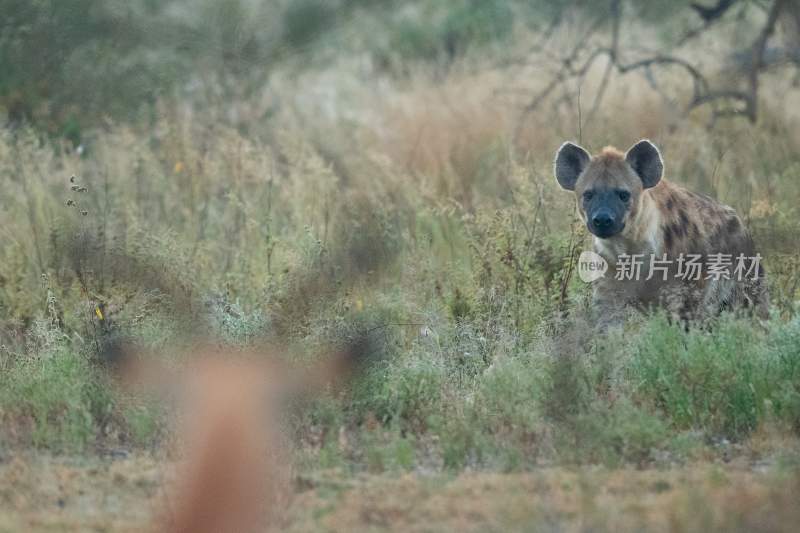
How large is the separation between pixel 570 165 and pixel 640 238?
0.54 metres

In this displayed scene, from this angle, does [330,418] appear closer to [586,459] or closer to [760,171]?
[586,459]

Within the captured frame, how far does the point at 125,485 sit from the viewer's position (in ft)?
14.8

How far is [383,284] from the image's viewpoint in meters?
6.97

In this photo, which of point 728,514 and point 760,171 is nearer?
point 728,514

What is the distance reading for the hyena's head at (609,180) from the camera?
20.1ft

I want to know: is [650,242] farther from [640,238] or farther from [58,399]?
[58,399]

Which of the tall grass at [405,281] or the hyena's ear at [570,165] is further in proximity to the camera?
the hyena's ear at [570,165]

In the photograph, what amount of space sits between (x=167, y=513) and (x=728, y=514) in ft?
5.49

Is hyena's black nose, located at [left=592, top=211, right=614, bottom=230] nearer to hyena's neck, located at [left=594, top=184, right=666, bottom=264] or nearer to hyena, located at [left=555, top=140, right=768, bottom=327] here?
hyena, located at [left=555, top=140, right=768, bottom=327]

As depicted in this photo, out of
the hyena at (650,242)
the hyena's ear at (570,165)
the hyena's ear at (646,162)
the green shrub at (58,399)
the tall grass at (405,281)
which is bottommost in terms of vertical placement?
the green shrub at (58,399)

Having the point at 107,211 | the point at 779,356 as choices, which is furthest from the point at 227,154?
the point at 779,356

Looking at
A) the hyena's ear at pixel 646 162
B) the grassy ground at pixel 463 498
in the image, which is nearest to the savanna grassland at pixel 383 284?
the grassy ground at pixel 463 498

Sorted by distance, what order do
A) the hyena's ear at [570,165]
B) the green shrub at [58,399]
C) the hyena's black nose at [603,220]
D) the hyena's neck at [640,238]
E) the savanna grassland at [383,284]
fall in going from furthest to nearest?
the hyena's ear at [570,165]
the hyena's neck at [640,238]
the hyena's black nose at [603,220]
the green shrub at [58,399]
the savanna grassland at [383,284]

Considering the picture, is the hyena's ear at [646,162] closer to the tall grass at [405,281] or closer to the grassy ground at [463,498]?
the tall grass at [405,281]
